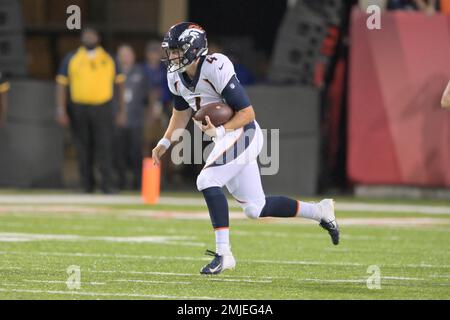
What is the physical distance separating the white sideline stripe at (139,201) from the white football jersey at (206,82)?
22.4 ft

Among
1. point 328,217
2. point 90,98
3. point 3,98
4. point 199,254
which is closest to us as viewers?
point 328,217

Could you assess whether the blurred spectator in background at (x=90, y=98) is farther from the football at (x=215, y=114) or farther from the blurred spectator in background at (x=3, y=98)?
the football at (x=215, y=114)

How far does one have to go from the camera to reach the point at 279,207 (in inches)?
355

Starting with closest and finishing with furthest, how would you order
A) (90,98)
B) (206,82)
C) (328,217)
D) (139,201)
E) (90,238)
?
(206,82), (328,217), (90,238), (139,201), (90,98)

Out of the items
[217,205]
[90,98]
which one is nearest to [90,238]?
[217,205]

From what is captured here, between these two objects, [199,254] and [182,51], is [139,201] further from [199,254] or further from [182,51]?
[182,51]

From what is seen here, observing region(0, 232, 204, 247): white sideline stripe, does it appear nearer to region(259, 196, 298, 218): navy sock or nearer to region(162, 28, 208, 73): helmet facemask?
region(259, 196, 298, 218): navy sock

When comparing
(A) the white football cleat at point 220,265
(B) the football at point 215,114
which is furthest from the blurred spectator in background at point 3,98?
(A) the white football cleat at point 220,265

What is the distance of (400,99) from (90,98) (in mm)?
3950

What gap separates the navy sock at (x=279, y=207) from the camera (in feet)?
29.3
